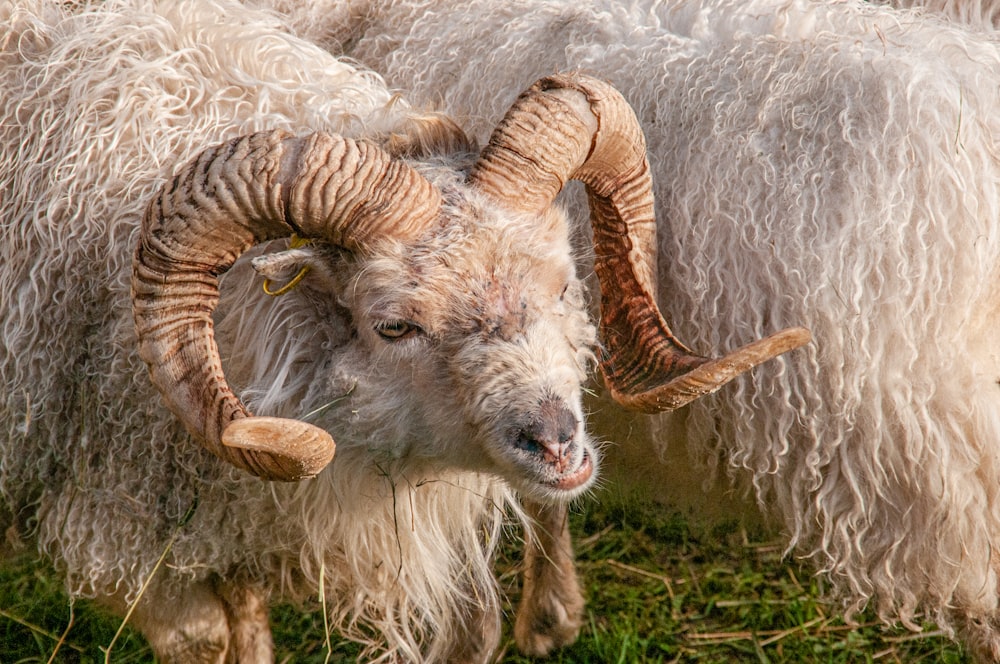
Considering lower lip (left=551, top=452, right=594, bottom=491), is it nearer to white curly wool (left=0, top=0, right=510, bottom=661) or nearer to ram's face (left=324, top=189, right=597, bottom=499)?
ram's face (left=324, top=189, right=597, bottom=499)

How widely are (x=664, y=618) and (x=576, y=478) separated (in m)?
2.26

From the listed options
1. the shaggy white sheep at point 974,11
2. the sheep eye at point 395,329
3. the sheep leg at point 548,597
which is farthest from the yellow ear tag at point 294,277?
the shaggy white sheep at point 974,11

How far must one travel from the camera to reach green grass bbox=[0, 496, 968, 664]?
4.19 metres

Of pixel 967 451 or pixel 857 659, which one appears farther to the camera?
pixel 857 659

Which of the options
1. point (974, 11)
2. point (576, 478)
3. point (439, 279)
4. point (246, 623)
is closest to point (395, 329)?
point (439, 279)

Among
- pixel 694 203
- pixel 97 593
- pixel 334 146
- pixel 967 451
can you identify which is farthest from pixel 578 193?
pixel 97 593

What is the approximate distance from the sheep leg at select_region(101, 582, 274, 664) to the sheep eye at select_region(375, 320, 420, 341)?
120 centimetres

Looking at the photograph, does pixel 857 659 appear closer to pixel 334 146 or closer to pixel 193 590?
pixel 193 590

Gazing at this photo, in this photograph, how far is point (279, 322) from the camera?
2762mm

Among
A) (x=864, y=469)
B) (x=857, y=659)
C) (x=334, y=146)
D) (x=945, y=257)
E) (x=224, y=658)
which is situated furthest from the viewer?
(x=857, y=659)

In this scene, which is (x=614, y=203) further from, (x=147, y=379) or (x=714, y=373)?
(x=147, y=379)

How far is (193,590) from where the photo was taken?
3205 millimetres

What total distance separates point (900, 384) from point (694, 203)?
0.81m

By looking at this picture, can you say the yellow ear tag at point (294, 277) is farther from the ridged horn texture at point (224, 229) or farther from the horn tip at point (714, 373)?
the horn tip at point (714, 373)
